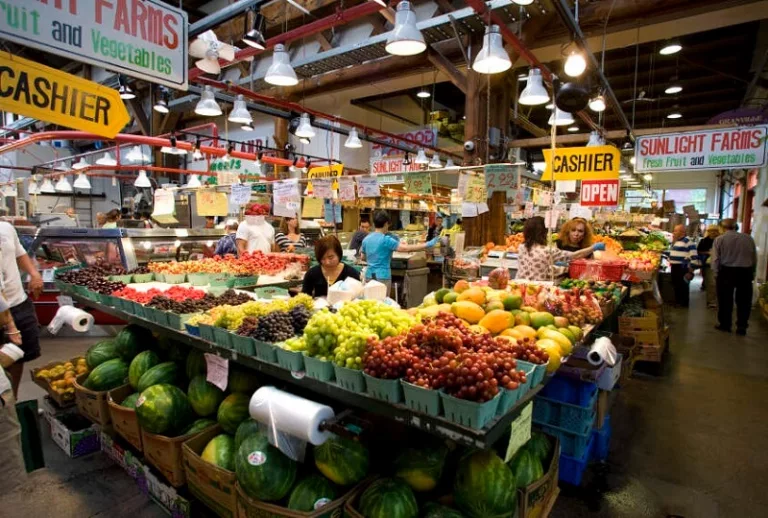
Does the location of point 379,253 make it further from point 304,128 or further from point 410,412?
point 410,412

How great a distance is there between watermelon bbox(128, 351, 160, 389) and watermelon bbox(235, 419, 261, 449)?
1251 mm

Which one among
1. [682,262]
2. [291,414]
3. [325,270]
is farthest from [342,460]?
[682,262]

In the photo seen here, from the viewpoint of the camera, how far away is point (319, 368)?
2.10m

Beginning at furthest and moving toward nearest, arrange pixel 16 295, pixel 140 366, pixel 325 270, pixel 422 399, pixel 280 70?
1. pixel 280 70
2. pixel 325 270
3. pixel 16 295
4. pixel 140 366
5. pixel 422 399

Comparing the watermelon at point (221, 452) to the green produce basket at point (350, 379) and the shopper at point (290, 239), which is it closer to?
the green produce basket at point (350, 379)

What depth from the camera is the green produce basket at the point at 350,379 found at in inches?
75.8

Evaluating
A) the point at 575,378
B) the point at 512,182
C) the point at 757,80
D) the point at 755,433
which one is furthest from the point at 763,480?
the point at 757,80

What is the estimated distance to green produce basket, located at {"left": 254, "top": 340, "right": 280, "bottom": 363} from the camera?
7.59ft

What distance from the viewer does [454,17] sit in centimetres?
648

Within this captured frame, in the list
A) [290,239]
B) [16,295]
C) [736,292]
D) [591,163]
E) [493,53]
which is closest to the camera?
[16,295]

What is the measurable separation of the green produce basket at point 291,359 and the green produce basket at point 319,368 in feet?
0.17

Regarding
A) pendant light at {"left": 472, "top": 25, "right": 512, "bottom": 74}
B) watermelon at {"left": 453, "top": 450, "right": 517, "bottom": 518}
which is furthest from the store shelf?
pendant light at {"left": 472, "top": 25, "right": 512, "bottom": 74}

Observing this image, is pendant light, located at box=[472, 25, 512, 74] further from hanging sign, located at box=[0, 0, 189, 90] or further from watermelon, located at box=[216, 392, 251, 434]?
watermelon, located at box=[216, 392, 251, 434]

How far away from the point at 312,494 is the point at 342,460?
22 centimetres
